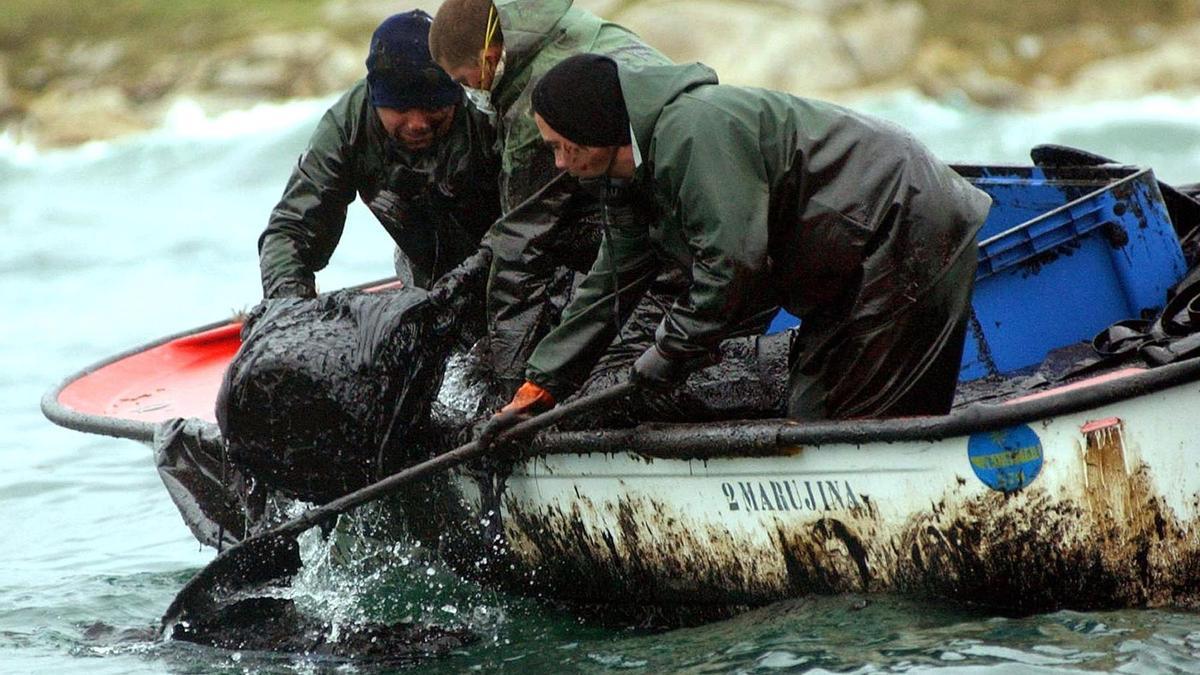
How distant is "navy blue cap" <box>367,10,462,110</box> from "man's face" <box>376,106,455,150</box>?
0.09 ft

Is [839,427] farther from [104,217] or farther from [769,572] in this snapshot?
[104,217]

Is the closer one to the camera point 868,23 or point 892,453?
point 892,453

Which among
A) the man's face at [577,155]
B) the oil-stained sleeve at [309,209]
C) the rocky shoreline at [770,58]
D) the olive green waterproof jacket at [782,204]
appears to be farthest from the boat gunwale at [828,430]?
the rocky shoreline at [770,58]

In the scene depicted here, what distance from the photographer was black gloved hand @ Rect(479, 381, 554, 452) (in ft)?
16.4

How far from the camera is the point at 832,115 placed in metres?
4.66

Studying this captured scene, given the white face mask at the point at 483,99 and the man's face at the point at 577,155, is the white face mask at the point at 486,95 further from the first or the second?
the man's face at the point at 577,155

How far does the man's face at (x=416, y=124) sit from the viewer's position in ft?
18.8

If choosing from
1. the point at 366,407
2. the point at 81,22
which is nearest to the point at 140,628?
the point at 366,407

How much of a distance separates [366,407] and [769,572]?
1306mm

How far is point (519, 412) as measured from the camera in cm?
501

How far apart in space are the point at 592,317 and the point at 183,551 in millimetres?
3022

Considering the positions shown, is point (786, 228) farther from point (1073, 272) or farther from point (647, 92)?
point (1073, 272)

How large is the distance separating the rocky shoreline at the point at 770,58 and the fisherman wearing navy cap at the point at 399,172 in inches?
704

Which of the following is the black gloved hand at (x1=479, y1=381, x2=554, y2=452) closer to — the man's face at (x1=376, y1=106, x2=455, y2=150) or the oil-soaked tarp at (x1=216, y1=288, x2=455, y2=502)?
the oil-soaked tarp at (x1=216, y1=288, x2=455, y2=502)
